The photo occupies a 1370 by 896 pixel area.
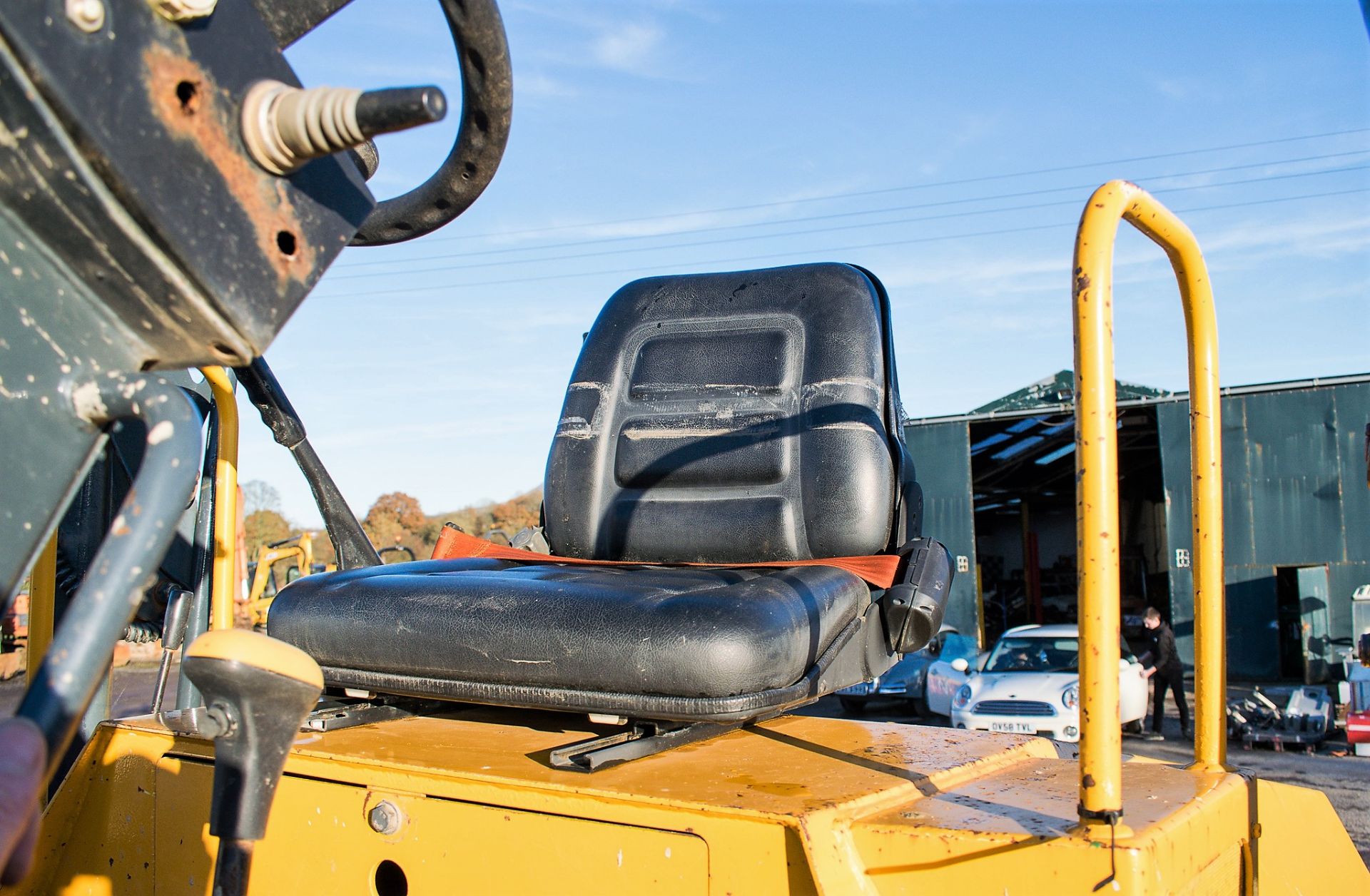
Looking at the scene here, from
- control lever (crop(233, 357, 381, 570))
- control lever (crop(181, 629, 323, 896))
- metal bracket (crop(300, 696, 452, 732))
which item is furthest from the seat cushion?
control lever (crop(181, 629, 323, 896))

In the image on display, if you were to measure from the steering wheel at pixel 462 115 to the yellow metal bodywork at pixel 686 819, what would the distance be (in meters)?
0.83

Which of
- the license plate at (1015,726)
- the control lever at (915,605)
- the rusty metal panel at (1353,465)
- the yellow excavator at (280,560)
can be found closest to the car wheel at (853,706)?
the license plate at (1015,726)

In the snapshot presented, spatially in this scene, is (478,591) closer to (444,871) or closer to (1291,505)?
(444,871)

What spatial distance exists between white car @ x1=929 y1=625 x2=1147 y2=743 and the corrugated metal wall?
247 inches

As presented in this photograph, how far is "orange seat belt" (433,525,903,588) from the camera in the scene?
2.23 metres

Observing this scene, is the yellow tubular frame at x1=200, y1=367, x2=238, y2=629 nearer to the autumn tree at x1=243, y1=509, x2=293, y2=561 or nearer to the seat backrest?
the seat backrest

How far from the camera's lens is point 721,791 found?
1558 mm

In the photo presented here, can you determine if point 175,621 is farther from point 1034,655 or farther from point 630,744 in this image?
point 1034,655

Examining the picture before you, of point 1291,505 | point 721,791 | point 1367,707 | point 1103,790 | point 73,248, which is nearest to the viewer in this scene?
point 73,248

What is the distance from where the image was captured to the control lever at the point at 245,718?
867 mm

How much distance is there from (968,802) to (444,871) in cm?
77

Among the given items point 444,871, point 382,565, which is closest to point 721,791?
point 444,871

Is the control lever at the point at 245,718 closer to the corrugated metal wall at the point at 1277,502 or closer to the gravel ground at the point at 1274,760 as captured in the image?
the gravel ground at the point at 1274,760

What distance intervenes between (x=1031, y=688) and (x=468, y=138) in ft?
31.6
